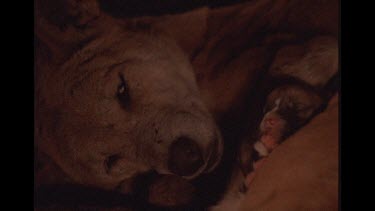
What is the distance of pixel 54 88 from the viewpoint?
165 centimetres

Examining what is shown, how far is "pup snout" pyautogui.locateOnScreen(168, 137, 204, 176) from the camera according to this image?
1518 mm

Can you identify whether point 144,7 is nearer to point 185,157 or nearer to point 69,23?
point 69,23

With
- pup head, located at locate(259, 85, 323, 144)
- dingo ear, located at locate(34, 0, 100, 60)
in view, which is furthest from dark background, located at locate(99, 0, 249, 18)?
pup head, located at locate(259, 85, 323, 144)

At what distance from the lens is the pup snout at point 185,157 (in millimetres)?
1518

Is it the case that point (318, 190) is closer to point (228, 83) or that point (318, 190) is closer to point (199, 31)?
point (228, 83)

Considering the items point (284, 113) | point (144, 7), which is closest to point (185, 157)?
point (284, 113)

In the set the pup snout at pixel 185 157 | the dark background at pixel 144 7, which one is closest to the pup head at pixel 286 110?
the pup snout at pixel 185 157

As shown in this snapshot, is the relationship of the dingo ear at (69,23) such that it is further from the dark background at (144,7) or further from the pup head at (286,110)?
the pup head at (286,110)

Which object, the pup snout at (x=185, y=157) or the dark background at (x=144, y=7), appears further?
the dark background at (x=144, y=7)
